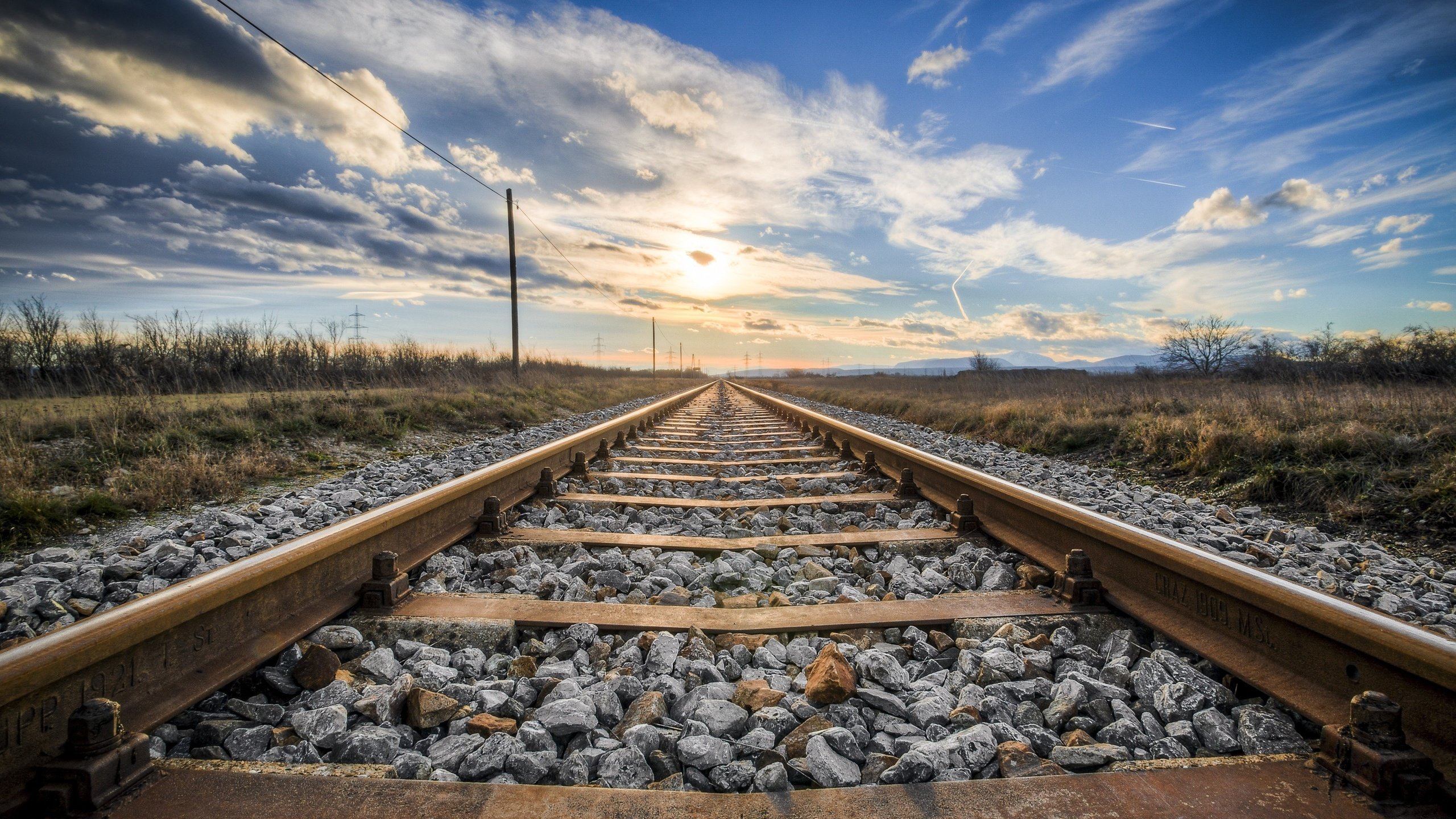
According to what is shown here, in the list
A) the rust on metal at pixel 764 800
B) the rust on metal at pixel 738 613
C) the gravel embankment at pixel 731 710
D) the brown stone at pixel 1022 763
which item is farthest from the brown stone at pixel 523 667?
the brown stone at pixel 1022 763

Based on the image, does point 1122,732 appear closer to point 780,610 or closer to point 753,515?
point 780,610

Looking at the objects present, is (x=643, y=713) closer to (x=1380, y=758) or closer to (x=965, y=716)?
(x=965, y=716)

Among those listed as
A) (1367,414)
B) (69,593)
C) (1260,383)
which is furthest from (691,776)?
(1260,383)

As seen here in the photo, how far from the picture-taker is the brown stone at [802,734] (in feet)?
4.83

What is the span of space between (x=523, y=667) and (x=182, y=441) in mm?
6262

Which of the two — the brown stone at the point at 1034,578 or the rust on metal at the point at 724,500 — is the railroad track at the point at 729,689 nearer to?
the brown stone at the point at 1034,578

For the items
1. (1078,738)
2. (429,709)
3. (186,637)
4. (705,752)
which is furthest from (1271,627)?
(186,637)

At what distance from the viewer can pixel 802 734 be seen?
1.52 metres

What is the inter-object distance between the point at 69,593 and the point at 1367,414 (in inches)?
376

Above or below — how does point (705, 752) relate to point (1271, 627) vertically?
below

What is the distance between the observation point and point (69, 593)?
2496 millimetres

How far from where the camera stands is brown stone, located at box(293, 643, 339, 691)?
178cm

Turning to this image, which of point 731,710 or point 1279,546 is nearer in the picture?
point 731,710

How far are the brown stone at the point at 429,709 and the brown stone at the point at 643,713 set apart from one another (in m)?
0.42
